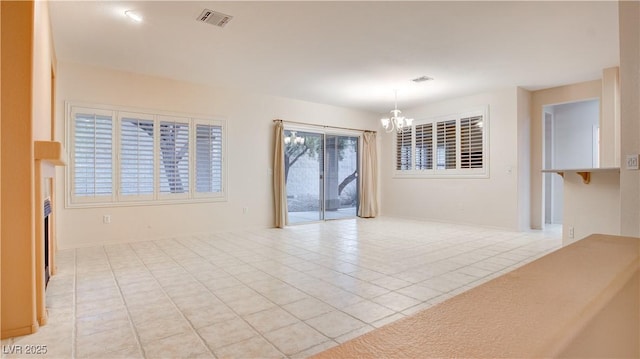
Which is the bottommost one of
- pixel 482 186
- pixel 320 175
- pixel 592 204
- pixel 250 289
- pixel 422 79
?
pixel 250 289

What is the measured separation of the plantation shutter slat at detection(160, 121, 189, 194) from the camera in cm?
564

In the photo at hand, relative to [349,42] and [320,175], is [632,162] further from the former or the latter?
[320,175]

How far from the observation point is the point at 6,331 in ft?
7.09

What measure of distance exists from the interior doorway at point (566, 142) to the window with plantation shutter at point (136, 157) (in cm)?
790

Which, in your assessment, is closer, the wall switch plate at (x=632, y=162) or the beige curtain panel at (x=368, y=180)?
the wall switch plate at (x=632, y=162)

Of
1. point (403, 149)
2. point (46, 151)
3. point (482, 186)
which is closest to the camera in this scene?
point (46, 151)

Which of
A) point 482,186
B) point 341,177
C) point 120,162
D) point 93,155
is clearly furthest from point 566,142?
point 93,155

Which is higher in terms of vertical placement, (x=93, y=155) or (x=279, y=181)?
(x=93, y=155)

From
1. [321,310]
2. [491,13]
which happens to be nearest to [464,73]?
[491,13]

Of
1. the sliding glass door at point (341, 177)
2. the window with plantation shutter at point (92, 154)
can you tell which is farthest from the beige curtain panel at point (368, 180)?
the window with plantation shutter at point (92, 154)

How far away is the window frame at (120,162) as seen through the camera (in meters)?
4.86

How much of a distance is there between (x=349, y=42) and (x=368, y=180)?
469 cm

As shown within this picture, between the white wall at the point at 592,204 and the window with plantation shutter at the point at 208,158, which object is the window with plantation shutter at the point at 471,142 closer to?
the white wall at the point at 592,204

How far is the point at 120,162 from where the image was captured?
5234 mm
